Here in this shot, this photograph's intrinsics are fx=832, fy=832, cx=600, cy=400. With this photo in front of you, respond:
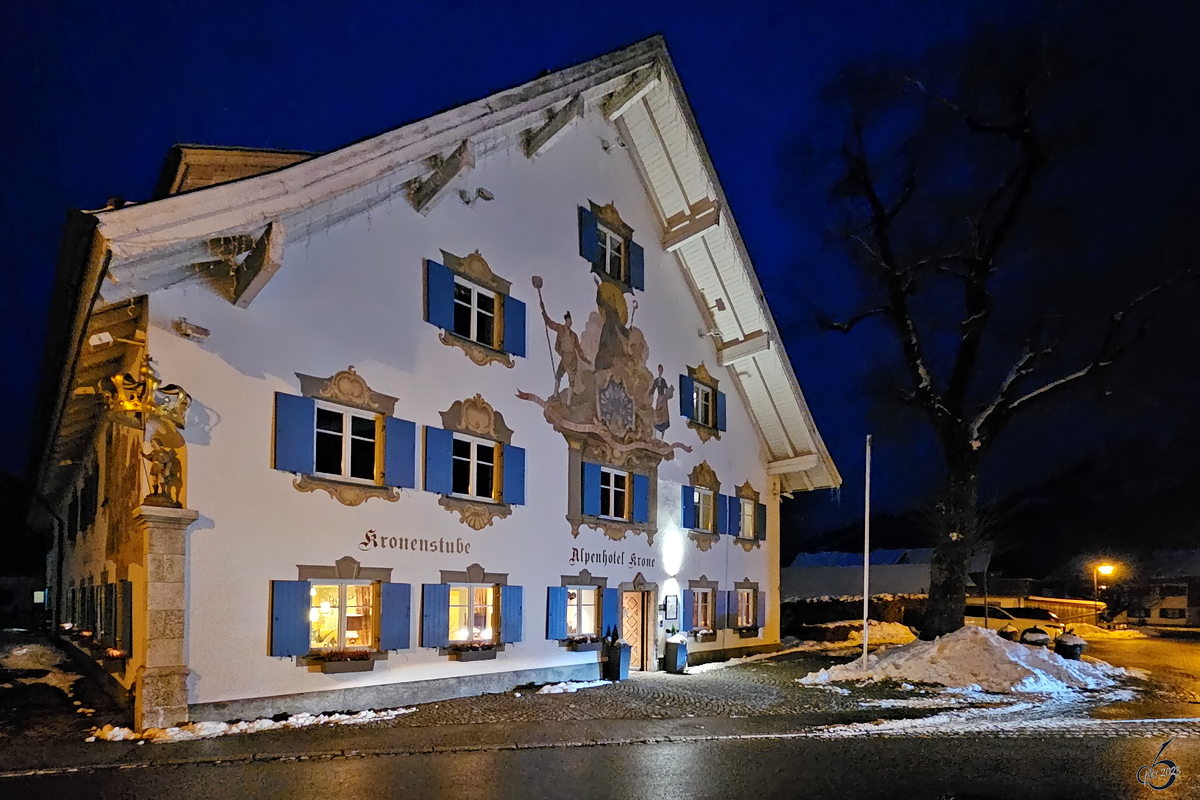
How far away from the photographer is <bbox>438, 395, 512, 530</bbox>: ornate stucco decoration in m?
13.9

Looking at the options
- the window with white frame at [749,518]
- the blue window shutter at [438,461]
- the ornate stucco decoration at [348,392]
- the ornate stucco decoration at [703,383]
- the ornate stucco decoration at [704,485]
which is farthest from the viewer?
the window with white frame at [749,518]

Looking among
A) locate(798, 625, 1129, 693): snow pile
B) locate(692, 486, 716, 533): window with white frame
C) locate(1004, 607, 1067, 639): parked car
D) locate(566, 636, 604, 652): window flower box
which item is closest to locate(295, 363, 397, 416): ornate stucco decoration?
locate(566, 636, 604, 652): window flower box

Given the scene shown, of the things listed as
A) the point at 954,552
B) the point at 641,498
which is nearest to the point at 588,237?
the point at 641,498

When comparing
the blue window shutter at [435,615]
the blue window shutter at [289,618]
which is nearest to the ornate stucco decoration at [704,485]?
the blue window shutter at [435,615]

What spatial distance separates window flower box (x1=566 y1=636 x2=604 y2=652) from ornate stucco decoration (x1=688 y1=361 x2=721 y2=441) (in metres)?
6.03

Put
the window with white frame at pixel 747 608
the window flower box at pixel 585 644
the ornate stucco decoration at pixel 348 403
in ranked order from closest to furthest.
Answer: the ornate stucco decoration at pixel 348 403, the window flower box at pixel 585 644, the window with white frame at pixel 747 608

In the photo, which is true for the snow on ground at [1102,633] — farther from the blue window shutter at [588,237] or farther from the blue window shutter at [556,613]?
the blue window shutter at [588,237]

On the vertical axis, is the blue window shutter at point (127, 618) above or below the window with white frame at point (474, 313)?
below

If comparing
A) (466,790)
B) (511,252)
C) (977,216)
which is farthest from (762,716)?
(977,216)

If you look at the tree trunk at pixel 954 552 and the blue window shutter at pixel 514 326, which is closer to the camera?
the blue window shutter at pixel 514 326

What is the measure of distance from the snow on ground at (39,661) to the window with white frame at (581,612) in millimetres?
8574

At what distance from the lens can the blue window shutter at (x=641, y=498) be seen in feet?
60.3

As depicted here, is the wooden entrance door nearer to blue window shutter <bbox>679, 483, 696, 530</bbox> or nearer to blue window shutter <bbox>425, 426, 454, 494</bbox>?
blue window shutter <bbox>679, 483, 696, 530</bbox>

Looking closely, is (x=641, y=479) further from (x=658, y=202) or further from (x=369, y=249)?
(x=369, y=249)
